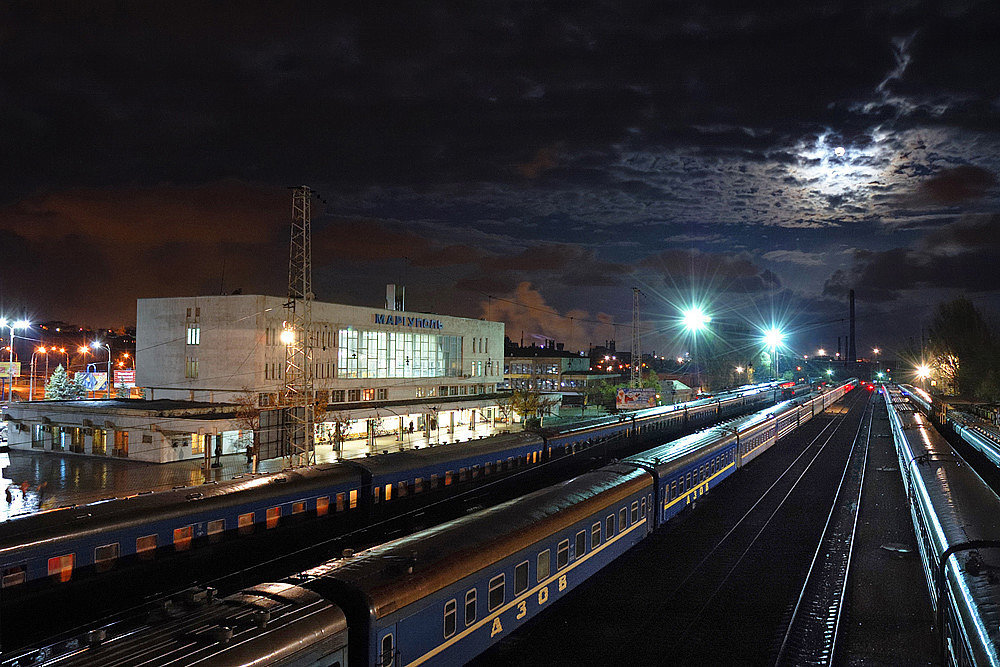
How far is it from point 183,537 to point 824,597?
16.8m

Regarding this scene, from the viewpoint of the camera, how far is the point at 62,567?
13188 mm

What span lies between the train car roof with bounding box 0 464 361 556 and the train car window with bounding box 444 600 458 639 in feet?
29.0

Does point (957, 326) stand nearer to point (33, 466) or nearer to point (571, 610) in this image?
point (571, 610)

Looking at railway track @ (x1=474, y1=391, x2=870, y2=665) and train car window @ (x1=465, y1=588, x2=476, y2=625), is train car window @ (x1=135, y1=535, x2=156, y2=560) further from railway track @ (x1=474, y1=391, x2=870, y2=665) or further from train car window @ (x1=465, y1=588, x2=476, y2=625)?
train car window @ (x1=465, y1=588, x2=476, y2=625)

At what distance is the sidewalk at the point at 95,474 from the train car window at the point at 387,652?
23.8 meters

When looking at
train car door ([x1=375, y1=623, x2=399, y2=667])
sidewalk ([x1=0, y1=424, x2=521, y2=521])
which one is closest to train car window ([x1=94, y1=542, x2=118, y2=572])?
train car door ([x1=375, y1=623, x2=399, y2=667])

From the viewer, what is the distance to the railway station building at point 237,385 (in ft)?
125

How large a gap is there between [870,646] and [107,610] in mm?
17081

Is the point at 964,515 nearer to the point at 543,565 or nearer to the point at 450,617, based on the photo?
the point at 543,565

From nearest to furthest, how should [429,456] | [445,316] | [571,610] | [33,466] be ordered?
[571,610] → [429,456] → [33,466] → [445,316]

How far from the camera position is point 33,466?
36.5m

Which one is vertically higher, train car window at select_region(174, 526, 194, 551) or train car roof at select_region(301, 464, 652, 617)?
train car roof at select_region(301, 464, 652, 617)

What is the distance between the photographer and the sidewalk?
2797cm

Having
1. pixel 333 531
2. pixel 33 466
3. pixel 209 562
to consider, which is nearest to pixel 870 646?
pixel 333 531
